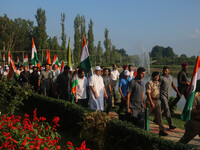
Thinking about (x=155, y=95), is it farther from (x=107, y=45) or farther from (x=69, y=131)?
(x=107, y=45)

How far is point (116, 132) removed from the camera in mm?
4840

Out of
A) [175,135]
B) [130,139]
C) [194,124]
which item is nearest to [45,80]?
[175,135]

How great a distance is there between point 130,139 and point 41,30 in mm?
44878

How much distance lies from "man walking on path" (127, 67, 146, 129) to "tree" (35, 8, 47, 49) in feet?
140

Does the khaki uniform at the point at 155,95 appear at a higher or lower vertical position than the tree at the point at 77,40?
lower

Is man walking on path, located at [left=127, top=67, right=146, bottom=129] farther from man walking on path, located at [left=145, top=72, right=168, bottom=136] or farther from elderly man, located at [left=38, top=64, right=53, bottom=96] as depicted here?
elderly man, located at [left=38, top=64, right=53, bottom=96]

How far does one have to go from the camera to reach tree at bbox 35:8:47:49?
4644 centimetres

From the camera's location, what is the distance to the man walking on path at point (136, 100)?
18.7 ft

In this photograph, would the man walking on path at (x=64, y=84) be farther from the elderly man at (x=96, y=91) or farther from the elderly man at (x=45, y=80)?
the elderly man at (x=45, y=80)

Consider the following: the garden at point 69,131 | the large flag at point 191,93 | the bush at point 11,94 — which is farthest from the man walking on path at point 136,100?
the bush at point 11,94

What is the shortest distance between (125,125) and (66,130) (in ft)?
8.23

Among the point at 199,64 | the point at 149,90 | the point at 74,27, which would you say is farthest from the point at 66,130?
the point at 74,27

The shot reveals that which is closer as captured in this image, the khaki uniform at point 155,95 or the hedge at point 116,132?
the hedge at point 116,132

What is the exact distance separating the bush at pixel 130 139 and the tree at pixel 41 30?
1714 inches
